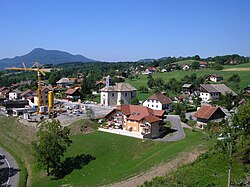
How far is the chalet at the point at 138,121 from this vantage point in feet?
140

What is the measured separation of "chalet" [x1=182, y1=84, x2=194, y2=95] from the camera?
3358 inches

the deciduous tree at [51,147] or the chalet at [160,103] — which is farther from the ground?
the chalet at [160,103]

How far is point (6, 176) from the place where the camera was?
36125 mm

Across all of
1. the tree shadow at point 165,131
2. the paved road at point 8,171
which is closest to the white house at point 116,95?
the tree shadow at point 165,131

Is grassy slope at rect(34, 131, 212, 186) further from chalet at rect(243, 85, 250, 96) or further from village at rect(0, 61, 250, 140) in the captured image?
chalet at rect(243, 85, 250, 96)

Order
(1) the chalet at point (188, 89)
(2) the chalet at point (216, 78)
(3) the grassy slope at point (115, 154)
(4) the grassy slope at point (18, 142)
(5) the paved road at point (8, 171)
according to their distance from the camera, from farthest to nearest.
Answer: (2) the chalet at point (216, 78), (1) the chalet at point (188, 89), (4) the grassy slope at point (18, 142), (5) the paved road at point (8, 171), (3) the grassy slope at point (115, 154)

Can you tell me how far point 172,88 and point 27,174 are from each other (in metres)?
56.8

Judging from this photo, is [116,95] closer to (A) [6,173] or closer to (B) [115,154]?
(B) [115,154]

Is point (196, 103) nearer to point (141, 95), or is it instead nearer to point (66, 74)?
point (141, 95)

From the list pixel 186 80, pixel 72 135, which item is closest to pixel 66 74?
pixel 186 80

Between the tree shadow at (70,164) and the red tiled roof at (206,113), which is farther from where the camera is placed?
the red tiled roof at (206,113)

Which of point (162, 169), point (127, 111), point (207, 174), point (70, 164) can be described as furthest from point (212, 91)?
point (207, 174)

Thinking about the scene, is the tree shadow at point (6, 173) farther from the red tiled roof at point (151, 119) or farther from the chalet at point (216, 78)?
the chalet at point (216, 78)

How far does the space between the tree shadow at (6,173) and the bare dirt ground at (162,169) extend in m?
13.4
